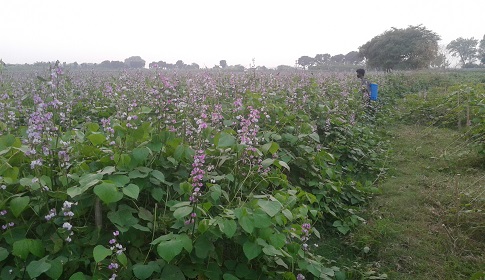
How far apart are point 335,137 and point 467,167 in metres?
1.90

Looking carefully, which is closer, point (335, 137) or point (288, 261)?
point (288, 261)

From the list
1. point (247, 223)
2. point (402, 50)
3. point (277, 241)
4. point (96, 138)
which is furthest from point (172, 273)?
point (402, 50)

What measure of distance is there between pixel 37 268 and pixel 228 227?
95 cm

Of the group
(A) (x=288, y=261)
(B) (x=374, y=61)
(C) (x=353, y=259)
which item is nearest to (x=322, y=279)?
(A) (x=288, y=261)

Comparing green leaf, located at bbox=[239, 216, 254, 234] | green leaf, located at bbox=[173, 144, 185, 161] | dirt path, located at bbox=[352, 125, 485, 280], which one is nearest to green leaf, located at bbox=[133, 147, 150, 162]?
green leaf, located at bbox=[173, 144, 185, 161]

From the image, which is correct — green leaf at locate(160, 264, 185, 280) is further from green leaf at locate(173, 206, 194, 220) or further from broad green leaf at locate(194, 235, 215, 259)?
green leaf at locate(173, 206, 194, 220)

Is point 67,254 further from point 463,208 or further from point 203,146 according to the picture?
point 463,208

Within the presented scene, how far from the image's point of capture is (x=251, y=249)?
2.12 m

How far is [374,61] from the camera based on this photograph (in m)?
38.8

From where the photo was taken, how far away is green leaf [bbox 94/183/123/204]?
1.82 m

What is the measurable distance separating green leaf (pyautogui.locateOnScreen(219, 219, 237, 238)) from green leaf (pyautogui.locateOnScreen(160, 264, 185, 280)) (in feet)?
1.11

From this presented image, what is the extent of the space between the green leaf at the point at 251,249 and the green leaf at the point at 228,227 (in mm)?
193

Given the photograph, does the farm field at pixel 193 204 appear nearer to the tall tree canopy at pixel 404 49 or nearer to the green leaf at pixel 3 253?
the green leaf at pixel 3 253

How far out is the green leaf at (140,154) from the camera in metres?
2.23
